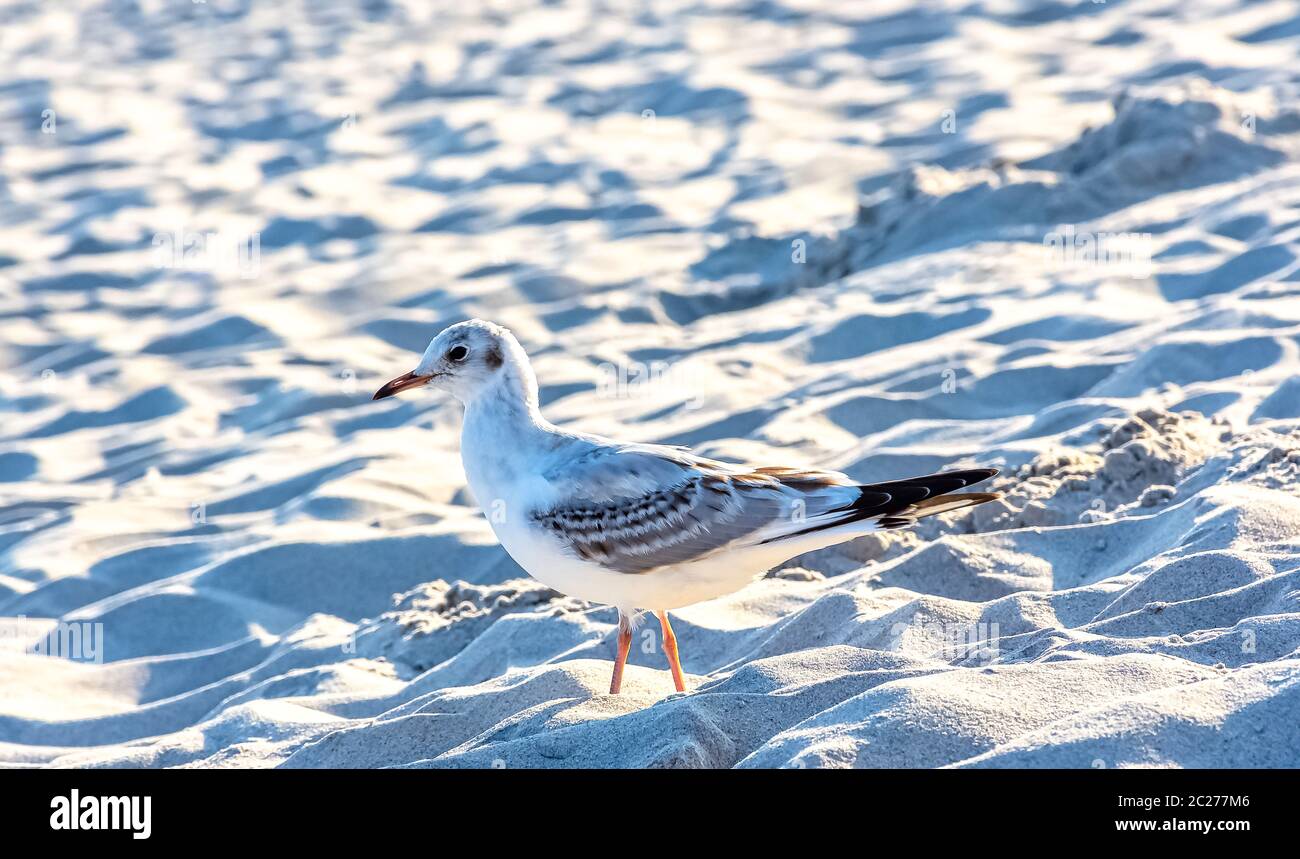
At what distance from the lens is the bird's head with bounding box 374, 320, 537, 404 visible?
438cm

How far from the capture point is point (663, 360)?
8.22 metres

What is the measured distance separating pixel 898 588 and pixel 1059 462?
120 centimetres

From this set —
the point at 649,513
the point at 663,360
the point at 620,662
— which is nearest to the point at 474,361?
the point at 649,513

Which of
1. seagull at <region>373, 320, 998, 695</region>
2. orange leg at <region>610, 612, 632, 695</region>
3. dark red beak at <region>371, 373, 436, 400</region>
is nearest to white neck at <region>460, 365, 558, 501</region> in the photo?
seagull at <region>373, 320, 998, 695</region>

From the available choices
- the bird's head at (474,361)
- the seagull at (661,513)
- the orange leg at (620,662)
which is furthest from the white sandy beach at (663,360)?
the bird's head at (474,361)

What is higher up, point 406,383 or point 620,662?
point 406,383

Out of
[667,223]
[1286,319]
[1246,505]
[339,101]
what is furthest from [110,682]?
[339,101]

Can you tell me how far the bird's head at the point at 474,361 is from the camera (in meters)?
4.38

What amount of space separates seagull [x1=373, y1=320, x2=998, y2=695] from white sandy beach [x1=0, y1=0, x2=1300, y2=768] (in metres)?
0.26

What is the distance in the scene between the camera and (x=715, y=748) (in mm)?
3281

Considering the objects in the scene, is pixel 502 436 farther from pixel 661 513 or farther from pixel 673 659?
pixel 673 659

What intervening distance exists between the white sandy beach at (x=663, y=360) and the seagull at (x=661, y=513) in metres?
0.26

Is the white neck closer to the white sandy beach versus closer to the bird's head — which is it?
the bird's head

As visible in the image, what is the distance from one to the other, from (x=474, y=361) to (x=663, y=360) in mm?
3874
